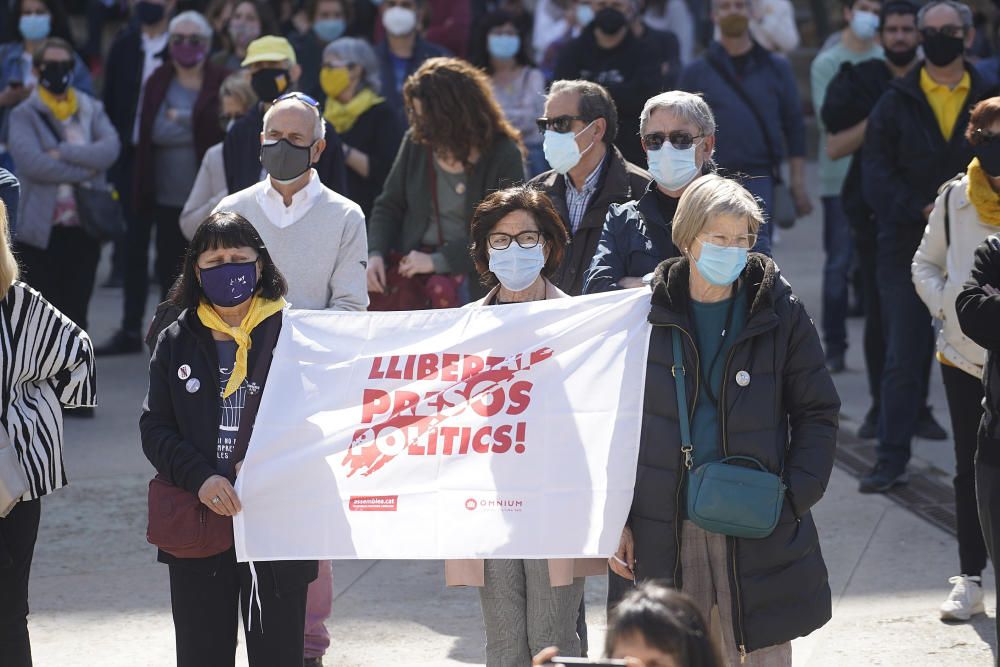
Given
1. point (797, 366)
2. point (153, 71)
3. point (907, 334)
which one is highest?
point (153, 71)

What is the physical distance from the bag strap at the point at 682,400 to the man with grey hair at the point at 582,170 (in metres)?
1.72

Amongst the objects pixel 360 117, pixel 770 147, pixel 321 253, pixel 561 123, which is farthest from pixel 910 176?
pixel 321 253

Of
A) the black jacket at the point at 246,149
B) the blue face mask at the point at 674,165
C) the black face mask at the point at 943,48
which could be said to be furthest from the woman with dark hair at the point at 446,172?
the black face mask at the point at 943,48

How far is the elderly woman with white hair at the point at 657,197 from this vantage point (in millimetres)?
5434

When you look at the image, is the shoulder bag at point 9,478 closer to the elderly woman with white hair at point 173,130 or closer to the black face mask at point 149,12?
the elderly woman with white hair at point 173,130

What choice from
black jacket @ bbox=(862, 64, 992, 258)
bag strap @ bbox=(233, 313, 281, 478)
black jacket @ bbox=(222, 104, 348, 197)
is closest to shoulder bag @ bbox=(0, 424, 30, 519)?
bag strap @ bbox=(233, 313, 281, 478)

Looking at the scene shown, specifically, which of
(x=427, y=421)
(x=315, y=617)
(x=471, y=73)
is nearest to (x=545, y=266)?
(x=427, y=421)

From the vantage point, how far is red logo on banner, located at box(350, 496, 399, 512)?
188 inches

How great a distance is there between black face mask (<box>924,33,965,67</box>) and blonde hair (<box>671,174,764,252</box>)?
369cm

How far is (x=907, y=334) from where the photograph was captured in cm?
779

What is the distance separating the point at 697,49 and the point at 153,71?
8.33 meters

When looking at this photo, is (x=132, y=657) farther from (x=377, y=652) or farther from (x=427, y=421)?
(x=427, y=421)

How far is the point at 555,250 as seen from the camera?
520cm

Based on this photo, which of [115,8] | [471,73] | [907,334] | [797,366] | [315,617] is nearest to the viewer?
[797,366]
